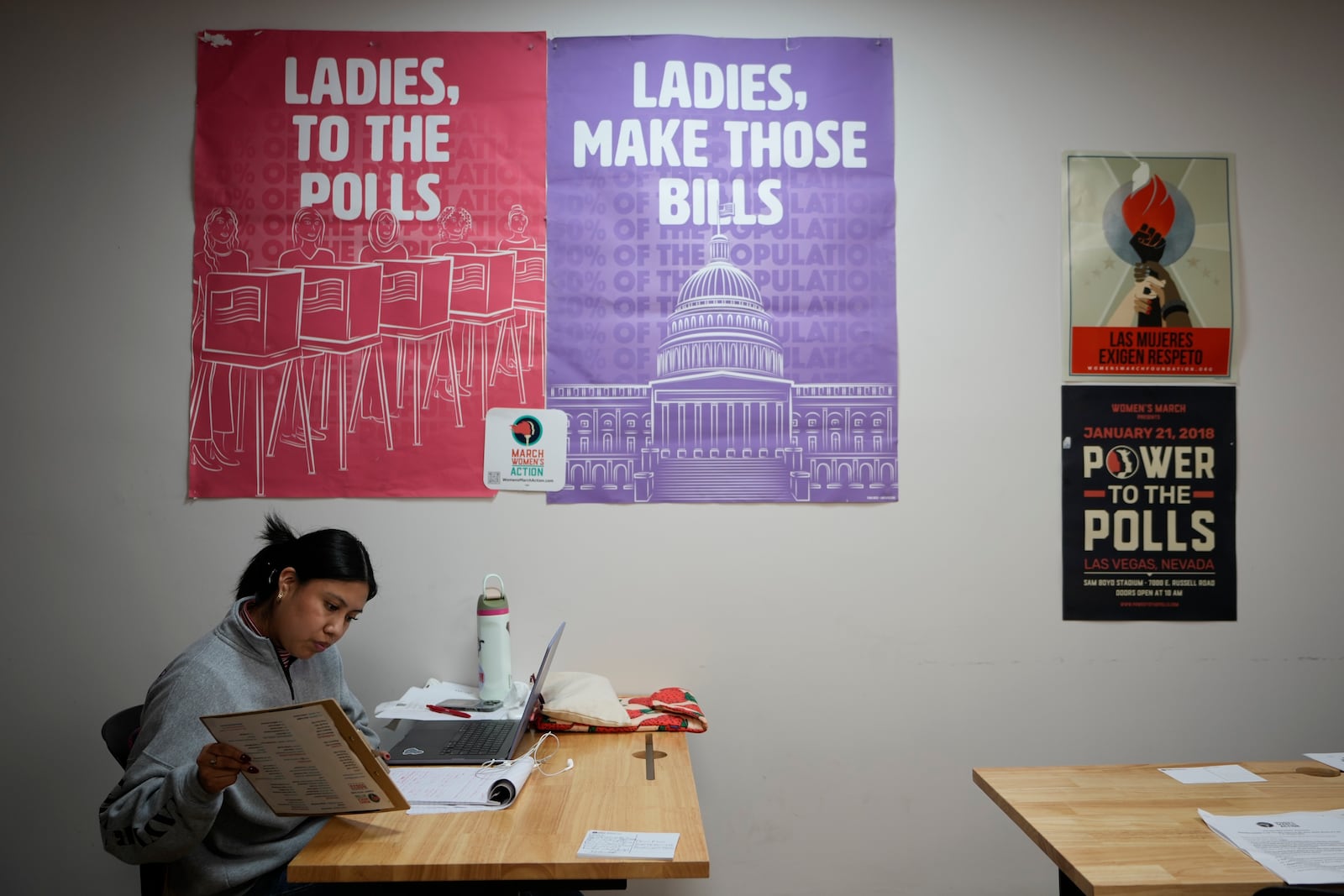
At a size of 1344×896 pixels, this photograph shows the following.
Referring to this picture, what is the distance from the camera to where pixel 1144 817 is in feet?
5.11

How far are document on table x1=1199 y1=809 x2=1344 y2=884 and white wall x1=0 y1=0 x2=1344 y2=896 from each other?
972mm

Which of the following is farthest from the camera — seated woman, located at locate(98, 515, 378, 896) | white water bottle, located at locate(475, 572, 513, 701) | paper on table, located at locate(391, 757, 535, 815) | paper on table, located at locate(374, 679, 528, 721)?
white water bottle, located at locate(475, 572, 513, 701)

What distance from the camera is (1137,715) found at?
Result: 99.2 inches

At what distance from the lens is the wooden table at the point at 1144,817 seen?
Answer: 133cm

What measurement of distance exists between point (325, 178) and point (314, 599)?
4.44 feet

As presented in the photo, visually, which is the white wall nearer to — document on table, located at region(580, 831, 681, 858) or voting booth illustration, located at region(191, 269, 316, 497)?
voting booth illustration, located at region(191, 269, 316, 497)

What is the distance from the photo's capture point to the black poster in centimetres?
252

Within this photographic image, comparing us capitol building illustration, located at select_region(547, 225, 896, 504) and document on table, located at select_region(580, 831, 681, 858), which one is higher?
us capitol building illustration, located at select_region(547, 225, 896, 504)

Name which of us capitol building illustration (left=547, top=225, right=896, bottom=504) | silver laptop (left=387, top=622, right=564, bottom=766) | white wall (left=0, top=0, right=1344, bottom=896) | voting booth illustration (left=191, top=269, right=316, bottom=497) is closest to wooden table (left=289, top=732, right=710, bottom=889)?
silver laptop (left=387, top=622, right=564, bottom=766)

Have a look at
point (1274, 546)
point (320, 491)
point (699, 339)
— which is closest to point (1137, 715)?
point (1274, 546)

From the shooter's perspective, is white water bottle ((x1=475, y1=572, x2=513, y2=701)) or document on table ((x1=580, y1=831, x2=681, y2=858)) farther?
white water bottle ((x1=475, y1=572, x2=513, y2=701))

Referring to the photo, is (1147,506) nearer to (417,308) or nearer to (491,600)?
(491,600)

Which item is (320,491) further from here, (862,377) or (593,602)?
(862,377)

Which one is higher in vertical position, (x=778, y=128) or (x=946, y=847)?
(x=778, y=128)
